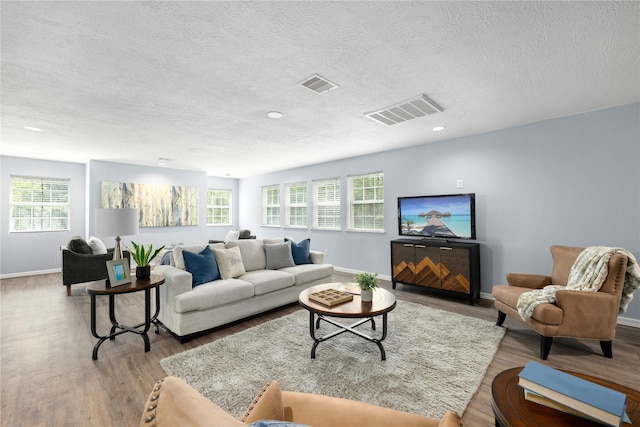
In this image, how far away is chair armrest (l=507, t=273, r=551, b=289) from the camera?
308cm

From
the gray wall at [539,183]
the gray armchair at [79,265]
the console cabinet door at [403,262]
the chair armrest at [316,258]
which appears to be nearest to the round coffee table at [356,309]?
the chair armrest at [316,258]

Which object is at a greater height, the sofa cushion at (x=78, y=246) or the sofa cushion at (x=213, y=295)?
the sofa cushion at (x=78, y=246)

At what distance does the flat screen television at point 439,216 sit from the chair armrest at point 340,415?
3.61 metres

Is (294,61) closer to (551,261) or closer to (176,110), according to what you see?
(176,110)

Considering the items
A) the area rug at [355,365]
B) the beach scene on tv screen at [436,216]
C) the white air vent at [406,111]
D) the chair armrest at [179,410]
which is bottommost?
the area rug at [355,365]

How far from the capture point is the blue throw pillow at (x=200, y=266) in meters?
3.14

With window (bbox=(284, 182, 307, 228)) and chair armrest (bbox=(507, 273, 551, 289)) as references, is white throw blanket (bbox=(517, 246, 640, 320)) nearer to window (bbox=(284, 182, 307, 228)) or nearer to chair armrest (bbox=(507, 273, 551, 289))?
chair armrest (bbox=(507, 273, 551, 289))

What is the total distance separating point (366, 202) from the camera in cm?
561

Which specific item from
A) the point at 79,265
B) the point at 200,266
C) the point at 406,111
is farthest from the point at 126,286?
the point at 406,111

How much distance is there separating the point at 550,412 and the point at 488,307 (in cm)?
309

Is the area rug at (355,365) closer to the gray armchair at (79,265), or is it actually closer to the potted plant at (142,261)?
the potted plant at (142,261)

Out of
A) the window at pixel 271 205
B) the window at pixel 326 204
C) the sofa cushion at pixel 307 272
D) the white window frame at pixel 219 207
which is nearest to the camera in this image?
the sofa cushion at pixel 307 272

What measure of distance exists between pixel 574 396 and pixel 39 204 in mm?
8409

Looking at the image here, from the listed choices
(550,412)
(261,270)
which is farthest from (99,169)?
(550,412)
